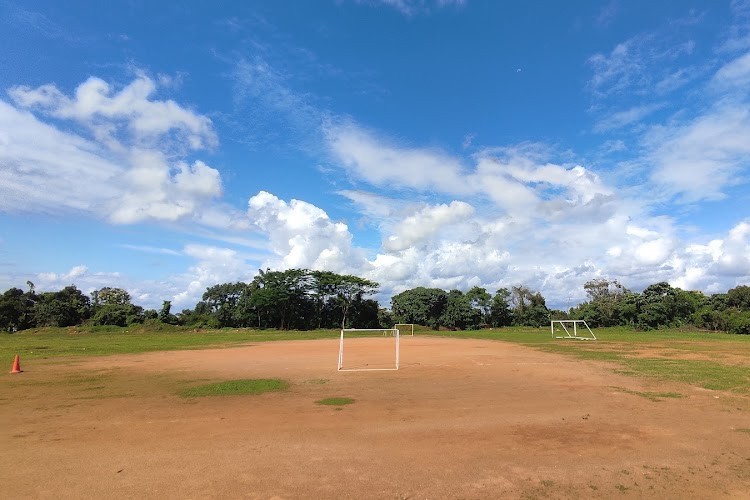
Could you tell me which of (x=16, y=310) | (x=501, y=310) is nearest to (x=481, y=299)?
(x=501, y=310)

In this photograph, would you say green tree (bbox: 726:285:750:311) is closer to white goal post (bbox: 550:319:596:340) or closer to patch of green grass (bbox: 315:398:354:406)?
white goal post (bbox: 550:319:596:340)

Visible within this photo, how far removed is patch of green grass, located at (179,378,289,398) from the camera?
1316cm

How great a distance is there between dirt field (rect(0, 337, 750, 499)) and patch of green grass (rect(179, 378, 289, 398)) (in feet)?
2.02

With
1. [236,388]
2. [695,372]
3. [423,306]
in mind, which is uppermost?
[423,306]

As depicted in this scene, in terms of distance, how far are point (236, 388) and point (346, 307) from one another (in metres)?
52.9

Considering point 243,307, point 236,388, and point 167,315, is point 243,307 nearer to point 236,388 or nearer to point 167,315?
point 167,315

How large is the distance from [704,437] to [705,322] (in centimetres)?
5774

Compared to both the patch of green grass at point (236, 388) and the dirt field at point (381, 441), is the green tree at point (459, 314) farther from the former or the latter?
the patch of green grass at point (236, 388)

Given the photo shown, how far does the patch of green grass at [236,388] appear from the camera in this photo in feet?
43.2

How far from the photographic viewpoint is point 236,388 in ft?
45.6

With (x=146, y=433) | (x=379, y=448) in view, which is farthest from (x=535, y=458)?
(x=146, y=433)

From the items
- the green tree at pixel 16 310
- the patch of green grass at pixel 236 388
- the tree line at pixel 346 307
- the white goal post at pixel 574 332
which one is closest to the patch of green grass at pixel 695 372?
the patch of green grass at pixel 236 388

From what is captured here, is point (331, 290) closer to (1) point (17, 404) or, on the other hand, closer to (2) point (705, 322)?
(2) point (705, 322)

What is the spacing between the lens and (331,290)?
2586 inches
